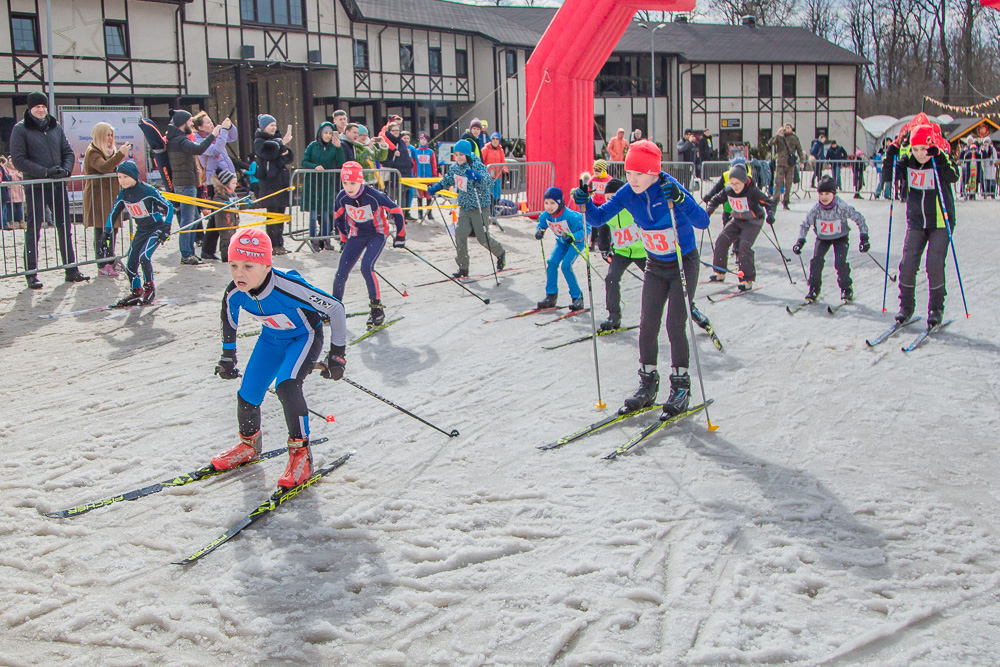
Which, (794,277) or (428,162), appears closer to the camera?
(794,277)

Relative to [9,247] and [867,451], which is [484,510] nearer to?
[867,451]

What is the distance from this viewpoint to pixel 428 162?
60.0ft

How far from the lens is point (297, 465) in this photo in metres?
4.44

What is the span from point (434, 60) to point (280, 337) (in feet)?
98.1

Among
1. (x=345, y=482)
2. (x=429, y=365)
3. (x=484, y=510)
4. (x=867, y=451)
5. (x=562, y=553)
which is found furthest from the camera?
(x=429, y=365)

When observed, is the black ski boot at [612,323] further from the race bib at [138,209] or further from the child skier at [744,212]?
the race bib at [138,209]

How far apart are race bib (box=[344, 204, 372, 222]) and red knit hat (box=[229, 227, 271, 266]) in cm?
372

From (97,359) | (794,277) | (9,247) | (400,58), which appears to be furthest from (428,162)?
(400,58)

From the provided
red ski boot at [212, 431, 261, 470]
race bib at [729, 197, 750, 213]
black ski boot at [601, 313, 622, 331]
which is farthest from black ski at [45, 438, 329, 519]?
race bib at [729, 197, 750, 213]

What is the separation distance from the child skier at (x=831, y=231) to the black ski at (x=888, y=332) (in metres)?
0.95

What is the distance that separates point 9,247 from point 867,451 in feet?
38.1

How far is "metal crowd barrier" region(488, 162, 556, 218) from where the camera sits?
15.2 m

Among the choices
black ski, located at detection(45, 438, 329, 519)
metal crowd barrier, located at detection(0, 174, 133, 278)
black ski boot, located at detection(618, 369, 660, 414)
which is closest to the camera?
black ski, located at detection(45, 438, 329, 519)

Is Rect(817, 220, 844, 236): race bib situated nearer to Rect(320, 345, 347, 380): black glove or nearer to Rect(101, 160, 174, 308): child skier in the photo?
Rect(320, 345, 347, 380): black glove
